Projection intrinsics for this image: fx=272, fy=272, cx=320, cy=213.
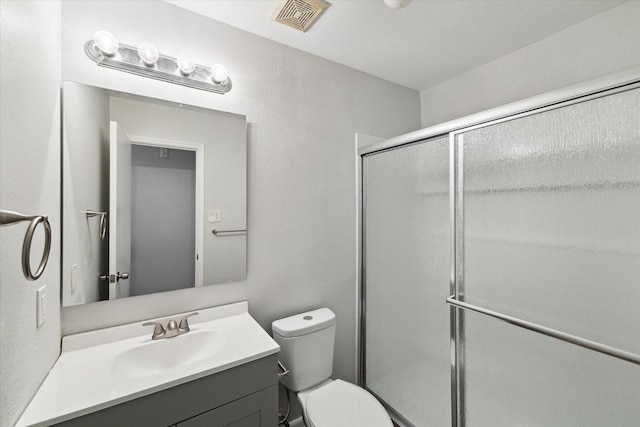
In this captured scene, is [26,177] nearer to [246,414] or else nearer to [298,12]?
[246,414]

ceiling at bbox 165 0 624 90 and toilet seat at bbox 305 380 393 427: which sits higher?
ceiling at bbox 165 0 624 90

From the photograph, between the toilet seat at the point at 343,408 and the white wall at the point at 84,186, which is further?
the toilet seat at the point at 343,408

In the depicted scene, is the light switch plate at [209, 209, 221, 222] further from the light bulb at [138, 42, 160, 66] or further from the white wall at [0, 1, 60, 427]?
the light bulb at [138, 42, 160, 66]

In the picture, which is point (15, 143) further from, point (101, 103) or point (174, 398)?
point (174, 398)

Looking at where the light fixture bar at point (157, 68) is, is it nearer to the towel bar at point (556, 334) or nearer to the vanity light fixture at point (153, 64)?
the vanity light fixture at point (153, 64)

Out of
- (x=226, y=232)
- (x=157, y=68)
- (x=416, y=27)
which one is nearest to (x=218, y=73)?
(x=157, y=68)

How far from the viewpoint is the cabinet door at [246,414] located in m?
0.98

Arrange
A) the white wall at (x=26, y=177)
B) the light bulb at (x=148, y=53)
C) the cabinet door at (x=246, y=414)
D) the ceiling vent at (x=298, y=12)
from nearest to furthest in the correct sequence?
the white wall at (x=26, y=177) → the cabinet door at (x=246, y=414) → the light bulb at (x=148, y=53) → the ceiling vent at (x=298, y=12)

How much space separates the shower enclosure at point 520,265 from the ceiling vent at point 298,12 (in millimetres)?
818

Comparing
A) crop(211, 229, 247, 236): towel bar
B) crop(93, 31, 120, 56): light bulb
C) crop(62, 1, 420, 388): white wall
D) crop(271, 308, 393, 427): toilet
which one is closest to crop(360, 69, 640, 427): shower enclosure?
crop(62, 1, 420, 388): white wall

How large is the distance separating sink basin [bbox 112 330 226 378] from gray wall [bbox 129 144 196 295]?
0.24m

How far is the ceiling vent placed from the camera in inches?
51.8

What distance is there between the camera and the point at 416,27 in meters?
1.52

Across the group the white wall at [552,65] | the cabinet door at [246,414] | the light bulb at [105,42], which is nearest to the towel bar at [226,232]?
the cabinet door at [246,414]
